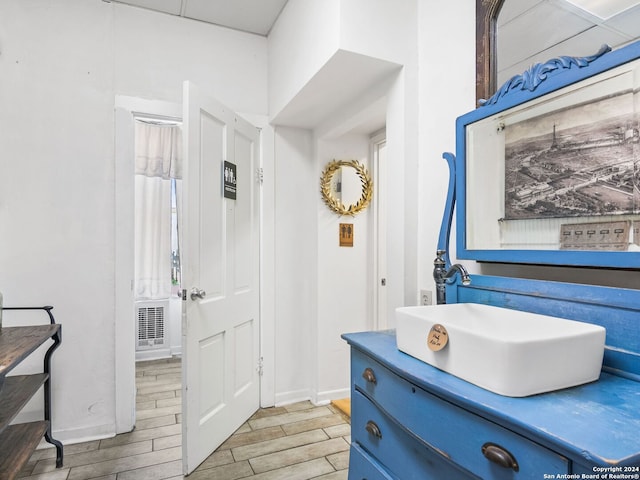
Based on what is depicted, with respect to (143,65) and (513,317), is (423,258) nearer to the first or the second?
(513,317)

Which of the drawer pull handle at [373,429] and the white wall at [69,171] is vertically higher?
the white wall at [69,171]

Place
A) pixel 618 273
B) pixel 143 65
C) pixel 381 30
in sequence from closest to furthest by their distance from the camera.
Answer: pixel 618 273 < pixel 381 30 < pixel 143 65

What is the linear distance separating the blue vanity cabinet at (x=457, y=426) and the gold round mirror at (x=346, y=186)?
1.64 metres

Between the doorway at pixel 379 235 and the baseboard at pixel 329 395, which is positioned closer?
the baseboard at pixel 329 395

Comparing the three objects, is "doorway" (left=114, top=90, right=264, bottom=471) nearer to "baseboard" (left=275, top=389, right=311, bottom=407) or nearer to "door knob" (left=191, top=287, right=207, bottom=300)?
"door knob" (left=191, top=287, right=207, bottom=300)

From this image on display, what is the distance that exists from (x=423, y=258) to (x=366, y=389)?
2.53 ft

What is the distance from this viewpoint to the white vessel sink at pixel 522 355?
2.57 feet

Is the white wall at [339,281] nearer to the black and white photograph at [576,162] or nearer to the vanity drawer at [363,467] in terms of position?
the vanity drawer at [363,467]

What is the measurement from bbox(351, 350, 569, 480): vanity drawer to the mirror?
104cm

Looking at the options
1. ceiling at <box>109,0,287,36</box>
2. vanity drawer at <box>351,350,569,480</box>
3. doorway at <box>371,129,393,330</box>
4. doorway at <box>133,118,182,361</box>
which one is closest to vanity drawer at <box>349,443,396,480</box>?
vanity drawer at <box>351,350,569,480</box>

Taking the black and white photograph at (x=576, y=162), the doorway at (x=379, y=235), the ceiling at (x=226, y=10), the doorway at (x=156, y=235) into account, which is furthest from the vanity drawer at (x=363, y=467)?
the doorway at (x=156, y=235)

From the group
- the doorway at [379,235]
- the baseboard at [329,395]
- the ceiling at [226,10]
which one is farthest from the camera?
the doorway at [379,235]

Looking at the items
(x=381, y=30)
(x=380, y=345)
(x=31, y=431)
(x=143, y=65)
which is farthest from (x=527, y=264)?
(x=143, y=65)

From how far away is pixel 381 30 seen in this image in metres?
1.78
